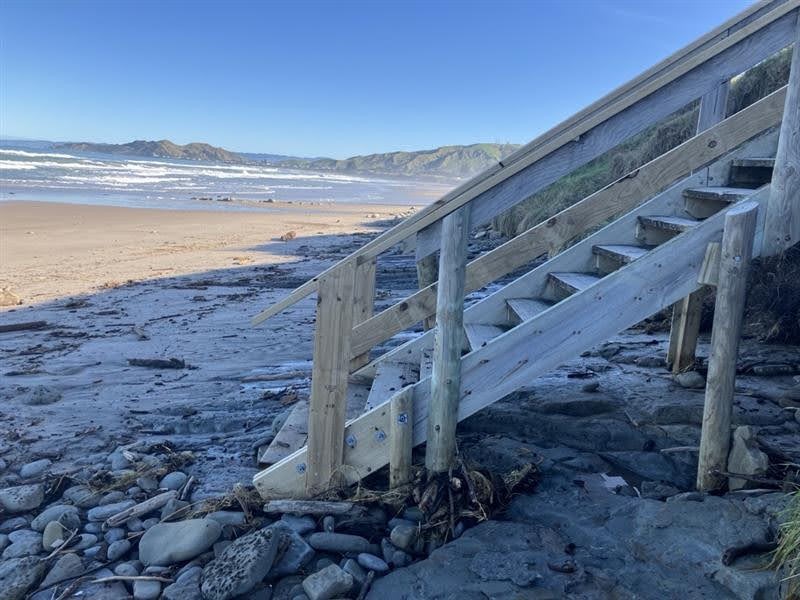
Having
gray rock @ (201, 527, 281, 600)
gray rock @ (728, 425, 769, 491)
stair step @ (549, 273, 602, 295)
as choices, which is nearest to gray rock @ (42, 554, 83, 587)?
gray rock @ (201, 527, 281, 600)

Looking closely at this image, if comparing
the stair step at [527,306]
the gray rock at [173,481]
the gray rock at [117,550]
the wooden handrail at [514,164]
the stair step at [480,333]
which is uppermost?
the wooden handrail at [514,164]

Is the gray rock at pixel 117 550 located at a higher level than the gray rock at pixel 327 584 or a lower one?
lower

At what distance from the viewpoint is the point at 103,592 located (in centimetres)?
288

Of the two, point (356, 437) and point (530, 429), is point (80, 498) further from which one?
point (530, 429)

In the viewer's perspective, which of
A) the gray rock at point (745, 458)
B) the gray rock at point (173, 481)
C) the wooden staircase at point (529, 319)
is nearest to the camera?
the gray rock at point (745, 458)

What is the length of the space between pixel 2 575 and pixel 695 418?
3955 mm

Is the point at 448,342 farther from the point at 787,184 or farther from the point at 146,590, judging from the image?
the point at 787,184

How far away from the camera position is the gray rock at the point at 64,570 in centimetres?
297

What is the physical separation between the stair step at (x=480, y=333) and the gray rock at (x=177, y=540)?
185cm

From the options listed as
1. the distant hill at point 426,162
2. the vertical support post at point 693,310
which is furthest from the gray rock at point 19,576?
the distant hill at point 426,162

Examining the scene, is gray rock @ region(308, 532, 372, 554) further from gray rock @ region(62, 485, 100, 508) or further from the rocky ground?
gray rock @ region(62, 485, 100, 508)

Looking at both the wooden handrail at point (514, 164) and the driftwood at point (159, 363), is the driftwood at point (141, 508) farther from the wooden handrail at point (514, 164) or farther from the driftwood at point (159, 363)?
the driftwood at point (159, 363)

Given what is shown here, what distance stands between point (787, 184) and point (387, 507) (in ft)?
8.78

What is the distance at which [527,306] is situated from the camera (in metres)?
4.37
